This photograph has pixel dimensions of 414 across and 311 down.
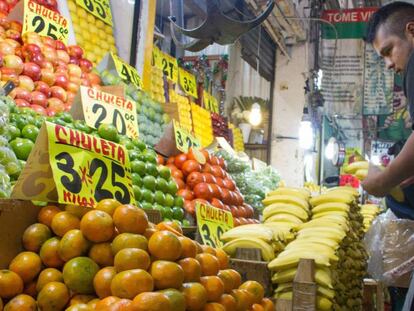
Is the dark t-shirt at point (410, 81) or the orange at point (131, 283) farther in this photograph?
the dark t-shirt at point (410, 81)

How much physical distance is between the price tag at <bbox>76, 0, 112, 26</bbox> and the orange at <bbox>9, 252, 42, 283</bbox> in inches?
169

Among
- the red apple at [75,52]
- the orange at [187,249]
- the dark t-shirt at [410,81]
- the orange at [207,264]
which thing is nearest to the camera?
the orange at [187,249]

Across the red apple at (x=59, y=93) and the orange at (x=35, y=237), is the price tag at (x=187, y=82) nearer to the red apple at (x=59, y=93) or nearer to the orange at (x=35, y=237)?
the red apple at (x=59, y=93)

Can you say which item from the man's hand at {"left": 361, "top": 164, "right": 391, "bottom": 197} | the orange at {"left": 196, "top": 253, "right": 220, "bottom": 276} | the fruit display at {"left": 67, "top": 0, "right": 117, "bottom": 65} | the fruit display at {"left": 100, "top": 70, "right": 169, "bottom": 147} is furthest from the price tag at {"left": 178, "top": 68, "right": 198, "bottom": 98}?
the orange at {"left": 196, "top": 253, "right": 220, "bottom": 276}

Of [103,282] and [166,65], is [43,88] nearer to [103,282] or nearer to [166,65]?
[103,282]

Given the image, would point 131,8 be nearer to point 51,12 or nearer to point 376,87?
point 51,12

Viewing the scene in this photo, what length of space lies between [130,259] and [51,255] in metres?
0.29

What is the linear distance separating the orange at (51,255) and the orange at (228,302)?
54 cm

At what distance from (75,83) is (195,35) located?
1400mm

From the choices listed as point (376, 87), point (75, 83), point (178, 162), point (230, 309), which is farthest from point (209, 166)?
point (376, 87)

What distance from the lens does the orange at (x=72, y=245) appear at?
1.49 m

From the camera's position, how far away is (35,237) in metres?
1.58

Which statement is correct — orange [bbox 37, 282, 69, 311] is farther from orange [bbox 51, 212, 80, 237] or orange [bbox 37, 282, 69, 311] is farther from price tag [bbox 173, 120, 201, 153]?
price tag [bbox 173, 120, 201, 153]

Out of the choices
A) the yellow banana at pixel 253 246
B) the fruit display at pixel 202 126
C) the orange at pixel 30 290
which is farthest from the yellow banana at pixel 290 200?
the fruit display at pixel 202 126
